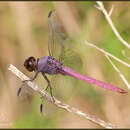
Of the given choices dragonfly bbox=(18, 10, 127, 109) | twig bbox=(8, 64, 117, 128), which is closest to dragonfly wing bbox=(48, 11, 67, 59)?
dragonfly bbox=(18, 10, 127, 109)

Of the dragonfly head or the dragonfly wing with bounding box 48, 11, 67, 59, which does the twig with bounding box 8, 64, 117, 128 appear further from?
the dragonfly wing with bounding box 48, 11, 67, 59

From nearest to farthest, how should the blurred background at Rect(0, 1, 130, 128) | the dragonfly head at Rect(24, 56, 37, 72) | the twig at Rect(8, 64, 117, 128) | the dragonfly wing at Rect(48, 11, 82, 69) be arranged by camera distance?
1. the twig at Rect(8, 64, 117, 128)
2. the dragonfly head at Rect(24, 56, 37, 72)
3. the dragonfly wing at Rect(48, 11, 82, 69)
4. the blurred background at Rect(0, 1, 130, 128)

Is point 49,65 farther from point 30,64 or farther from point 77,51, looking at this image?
point 77,51

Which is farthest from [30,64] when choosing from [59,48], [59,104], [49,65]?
[59,104]

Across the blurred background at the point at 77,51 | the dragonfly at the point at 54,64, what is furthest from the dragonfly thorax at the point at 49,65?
the blurred background at the point at 77,51

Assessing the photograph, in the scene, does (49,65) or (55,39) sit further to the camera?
(55,39)

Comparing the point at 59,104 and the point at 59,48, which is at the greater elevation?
the point at 59,48
